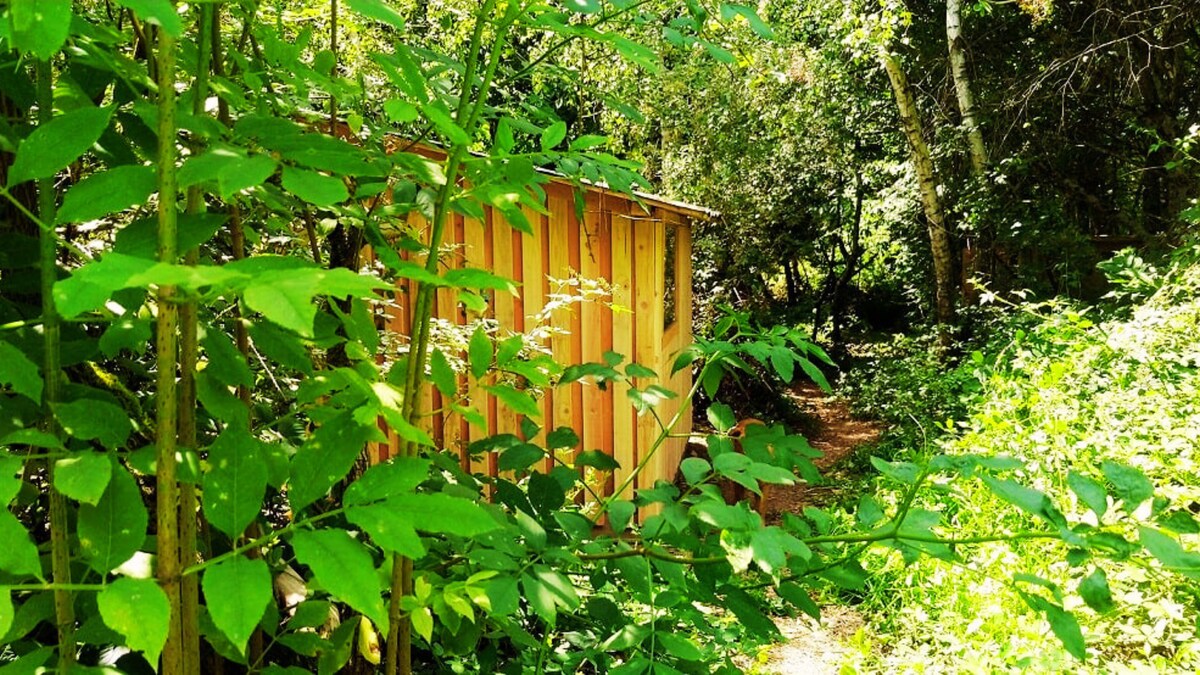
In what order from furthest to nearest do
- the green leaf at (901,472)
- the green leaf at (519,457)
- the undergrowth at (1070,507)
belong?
the undergrowth at (1070,507) < the green leaf at (519,457) < the green leaf at (901,472)

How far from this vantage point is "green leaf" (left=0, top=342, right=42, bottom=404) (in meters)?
0.65

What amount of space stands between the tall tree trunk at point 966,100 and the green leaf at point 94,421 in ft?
32.4

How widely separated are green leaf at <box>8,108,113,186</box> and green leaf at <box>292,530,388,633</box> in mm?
364

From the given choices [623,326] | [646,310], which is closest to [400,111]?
[623,326]

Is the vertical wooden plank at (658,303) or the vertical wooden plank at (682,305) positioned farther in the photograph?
the vertical wooden plank at (682,305)

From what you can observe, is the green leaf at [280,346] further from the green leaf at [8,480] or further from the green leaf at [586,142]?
the green leaf at [586,142]

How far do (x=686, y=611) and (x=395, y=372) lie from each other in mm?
589

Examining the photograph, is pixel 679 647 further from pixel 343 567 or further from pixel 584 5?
pixel 584 5

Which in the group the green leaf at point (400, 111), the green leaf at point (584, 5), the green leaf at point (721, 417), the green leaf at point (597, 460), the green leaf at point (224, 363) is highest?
the green leaf at point (584, 5)

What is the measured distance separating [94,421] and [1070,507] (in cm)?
328

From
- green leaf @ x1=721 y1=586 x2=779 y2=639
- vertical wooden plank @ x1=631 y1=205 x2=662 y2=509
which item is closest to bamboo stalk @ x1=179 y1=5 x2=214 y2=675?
green leaf @ x1=721 y1=586 x2=779 y2=639

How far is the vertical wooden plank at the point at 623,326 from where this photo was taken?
5168 mm

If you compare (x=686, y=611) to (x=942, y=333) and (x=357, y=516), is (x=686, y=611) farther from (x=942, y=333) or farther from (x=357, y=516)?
(x=942, y=333)

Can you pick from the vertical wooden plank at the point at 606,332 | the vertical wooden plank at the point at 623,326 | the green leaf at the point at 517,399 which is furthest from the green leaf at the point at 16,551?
the vertical wooden plank at the point at 623,326
